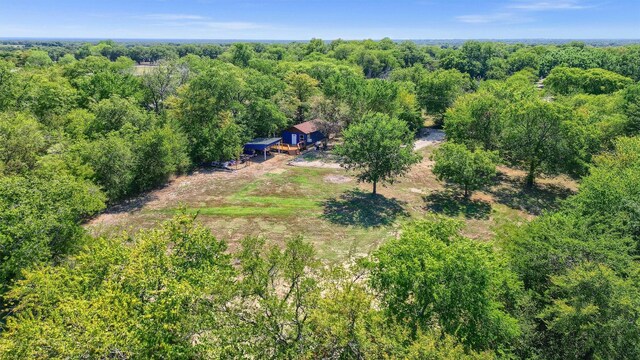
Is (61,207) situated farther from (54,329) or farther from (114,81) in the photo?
(114,81)

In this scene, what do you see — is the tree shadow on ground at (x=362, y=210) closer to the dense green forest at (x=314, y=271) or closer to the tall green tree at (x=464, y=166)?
the dense green forest at (x=314, y=271)

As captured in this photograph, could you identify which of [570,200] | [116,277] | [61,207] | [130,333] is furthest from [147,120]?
[570,200]

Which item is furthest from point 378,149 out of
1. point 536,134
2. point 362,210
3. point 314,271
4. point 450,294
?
point 450,294

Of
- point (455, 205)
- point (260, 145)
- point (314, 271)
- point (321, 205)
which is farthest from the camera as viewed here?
point (260, 145)

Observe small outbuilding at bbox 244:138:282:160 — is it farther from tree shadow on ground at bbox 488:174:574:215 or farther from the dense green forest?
tree shadow on ground at bbox 488:174:574:215

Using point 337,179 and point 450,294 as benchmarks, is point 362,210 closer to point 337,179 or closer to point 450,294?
point 337,179

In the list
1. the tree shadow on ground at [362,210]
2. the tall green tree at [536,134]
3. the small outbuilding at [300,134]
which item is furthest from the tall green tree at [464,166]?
the small outbuilding at [300,134]
